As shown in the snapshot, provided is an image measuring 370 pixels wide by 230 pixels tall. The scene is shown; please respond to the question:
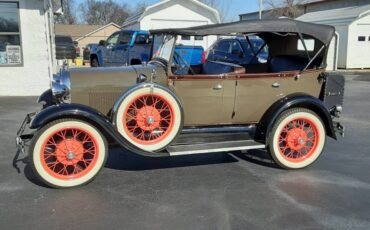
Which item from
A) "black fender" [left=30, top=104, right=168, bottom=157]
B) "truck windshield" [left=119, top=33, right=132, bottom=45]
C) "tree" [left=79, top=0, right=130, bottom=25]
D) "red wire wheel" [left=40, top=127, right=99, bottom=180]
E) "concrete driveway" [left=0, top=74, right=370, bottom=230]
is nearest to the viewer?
"concrete driveway" [left=0, top=74, right=370, bottom=230]

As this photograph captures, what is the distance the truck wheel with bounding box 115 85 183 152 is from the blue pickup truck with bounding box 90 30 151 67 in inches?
346

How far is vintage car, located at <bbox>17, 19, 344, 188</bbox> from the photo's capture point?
15.0 feet

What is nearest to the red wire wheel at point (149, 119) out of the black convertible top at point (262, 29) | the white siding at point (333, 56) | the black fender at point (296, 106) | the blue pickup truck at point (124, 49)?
the black convertible top at point (262, 29)

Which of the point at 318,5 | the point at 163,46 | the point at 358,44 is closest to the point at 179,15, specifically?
Answer: the point at 358,44

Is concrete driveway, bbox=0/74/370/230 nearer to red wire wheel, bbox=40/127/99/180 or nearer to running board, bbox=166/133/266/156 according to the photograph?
red wire wheel, bbox=40/127/99/180

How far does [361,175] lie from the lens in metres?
5.11

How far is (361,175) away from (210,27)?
263cm

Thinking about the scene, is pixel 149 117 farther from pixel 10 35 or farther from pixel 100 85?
pixel 10 35

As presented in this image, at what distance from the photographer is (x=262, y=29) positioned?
16.6ft

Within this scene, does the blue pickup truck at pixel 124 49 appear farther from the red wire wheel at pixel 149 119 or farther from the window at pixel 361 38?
the window at pixel 361 38

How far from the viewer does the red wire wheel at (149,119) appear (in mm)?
4801

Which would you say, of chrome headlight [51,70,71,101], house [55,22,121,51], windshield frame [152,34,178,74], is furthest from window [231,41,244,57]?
house [55,22,121,51]

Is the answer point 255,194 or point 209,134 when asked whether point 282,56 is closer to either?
point 209,134

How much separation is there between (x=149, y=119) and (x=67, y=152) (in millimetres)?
1010
